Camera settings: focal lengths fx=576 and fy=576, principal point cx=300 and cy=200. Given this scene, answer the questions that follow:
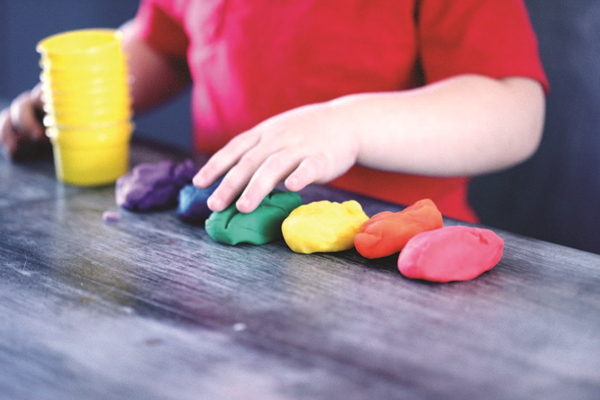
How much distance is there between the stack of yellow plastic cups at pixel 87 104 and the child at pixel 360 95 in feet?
0.45

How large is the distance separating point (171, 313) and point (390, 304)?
0.52ft

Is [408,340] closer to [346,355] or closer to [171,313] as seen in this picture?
[346,355]

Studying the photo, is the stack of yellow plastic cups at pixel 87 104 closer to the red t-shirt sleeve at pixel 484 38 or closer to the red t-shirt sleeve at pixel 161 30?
the red t-shirt sleeve at pixel 161 30

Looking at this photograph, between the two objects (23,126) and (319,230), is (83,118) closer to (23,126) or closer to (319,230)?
(23,126)

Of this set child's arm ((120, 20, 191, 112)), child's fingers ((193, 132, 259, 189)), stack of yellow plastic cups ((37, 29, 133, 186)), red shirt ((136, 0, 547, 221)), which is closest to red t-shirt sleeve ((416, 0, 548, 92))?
red shirt ((136, 0, 547, 221))

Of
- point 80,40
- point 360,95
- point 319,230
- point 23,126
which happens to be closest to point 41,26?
point 23,126

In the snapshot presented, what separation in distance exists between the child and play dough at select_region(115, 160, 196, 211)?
8cm

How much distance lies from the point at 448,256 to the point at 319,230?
112 millimetres

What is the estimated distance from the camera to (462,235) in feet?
1.56

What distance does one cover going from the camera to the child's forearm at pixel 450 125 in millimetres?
648

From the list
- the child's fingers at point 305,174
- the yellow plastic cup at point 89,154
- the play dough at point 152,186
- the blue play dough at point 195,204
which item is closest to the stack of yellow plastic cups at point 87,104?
the yellow plastic cup at point 89,154

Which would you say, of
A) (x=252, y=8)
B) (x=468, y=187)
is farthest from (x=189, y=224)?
(x=468, y=187)

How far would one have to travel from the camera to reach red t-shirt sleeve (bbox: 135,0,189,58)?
1.04 metres

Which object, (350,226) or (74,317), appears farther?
(350,226)
